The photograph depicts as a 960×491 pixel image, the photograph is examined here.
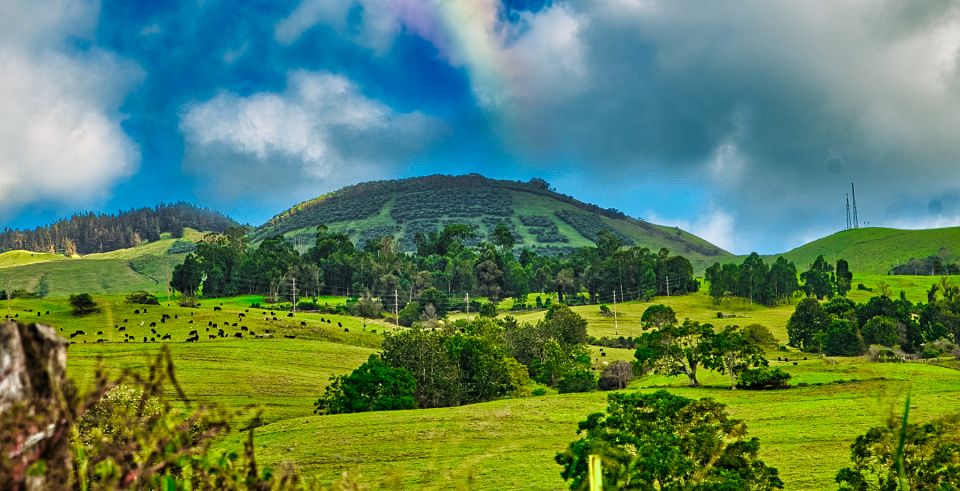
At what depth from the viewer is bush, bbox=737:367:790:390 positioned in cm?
8394

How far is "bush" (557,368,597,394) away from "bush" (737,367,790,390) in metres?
19.6

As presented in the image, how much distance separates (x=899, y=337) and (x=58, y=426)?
5540 inches

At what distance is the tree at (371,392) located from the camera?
80188 millimetres

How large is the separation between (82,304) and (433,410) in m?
74.8

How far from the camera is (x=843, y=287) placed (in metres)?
185

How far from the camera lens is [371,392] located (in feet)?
269

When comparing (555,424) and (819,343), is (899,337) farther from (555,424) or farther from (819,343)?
(555,424)

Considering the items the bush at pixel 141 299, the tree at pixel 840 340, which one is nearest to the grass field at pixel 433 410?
the tree at pixel 840 340

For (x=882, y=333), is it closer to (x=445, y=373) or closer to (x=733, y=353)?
(x=733, y=353)

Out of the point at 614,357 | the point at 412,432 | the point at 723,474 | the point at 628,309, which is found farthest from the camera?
the point at 628,309

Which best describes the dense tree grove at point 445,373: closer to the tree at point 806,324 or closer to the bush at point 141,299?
the tree at point 806,324

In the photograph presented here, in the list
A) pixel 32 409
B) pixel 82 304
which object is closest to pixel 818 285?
pixel 82 304

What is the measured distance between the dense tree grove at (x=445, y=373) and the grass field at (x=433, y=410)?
19.4ft

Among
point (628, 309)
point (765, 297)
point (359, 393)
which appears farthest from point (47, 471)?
point (765, 297)
